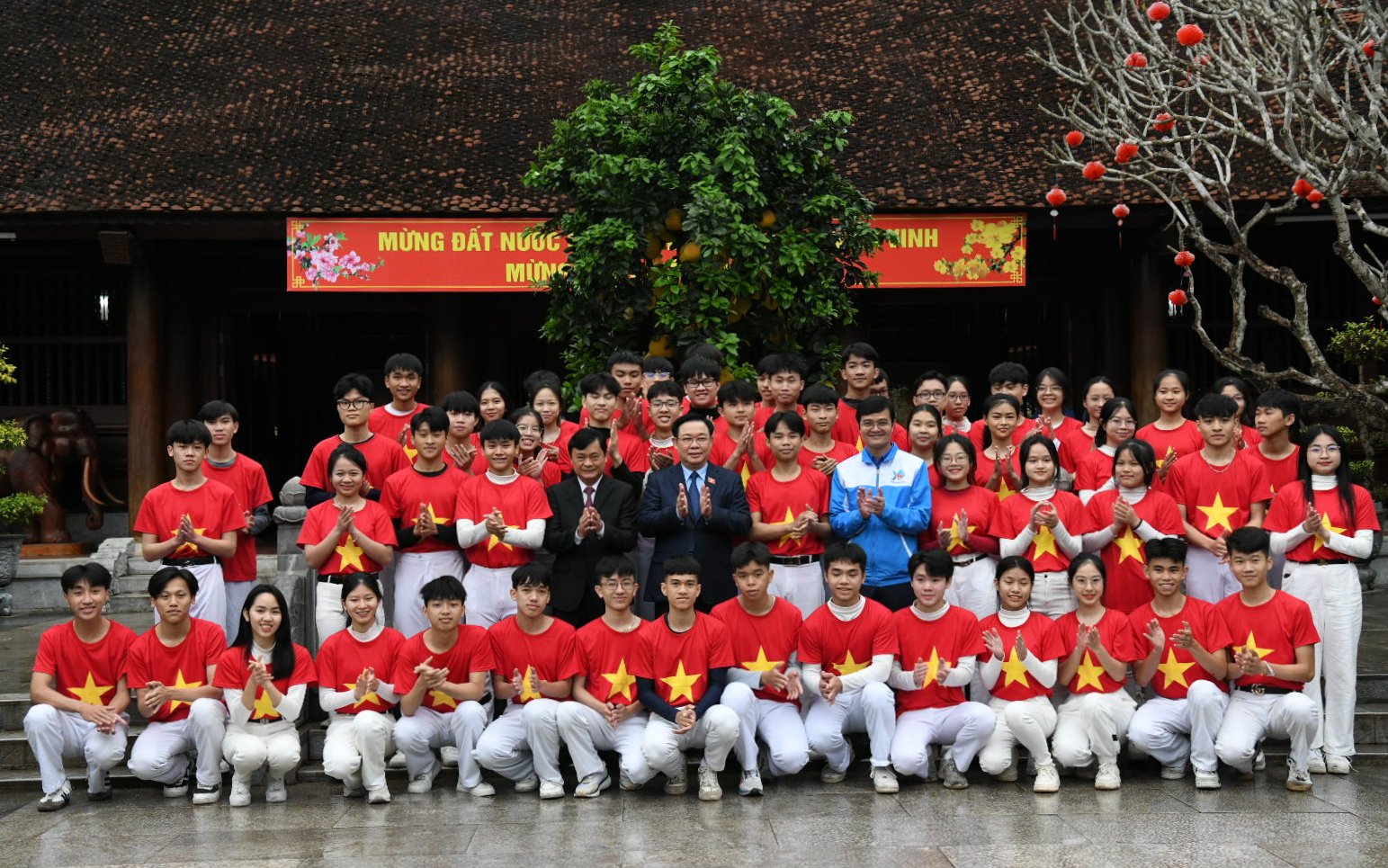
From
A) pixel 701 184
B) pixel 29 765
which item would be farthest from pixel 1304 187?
pixel 29 765

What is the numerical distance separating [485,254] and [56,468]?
4.68 meters

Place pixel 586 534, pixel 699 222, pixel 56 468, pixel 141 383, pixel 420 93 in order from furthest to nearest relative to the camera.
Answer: pixel 420 93 → pixel 141 383 → pixel 56 468 → pixel 699 222 → pixel 586 534

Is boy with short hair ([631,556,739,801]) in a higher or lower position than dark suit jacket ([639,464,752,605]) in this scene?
lower

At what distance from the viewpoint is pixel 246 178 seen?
13.4 metres

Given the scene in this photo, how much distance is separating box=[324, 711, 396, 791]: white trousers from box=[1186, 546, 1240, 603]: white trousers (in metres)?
4.11

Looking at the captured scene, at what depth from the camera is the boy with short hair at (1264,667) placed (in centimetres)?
671

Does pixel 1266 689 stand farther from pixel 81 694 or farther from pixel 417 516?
pixel 81 694

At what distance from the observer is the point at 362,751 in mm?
6742

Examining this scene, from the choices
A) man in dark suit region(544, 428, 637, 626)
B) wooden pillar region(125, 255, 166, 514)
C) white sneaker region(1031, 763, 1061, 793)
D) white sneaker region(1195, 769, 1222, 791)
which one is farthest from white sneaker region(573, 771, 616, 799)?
wooden pillar region(125, 255, 166, 514)

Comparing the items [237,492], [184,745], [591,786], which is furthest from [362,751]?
[237,492]

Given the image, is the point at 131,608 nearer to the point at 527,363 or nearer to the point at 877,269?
the point at 527,363

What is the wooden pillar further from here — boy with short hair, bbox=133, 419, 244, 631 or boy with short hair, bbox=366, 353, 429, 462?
boy with short hair, bbox=133, 419, 244, 631

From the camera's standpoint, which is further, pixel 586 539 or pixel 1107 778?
pixel 586 539

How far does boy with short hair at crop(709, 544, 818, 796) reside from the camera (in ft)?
22.3
